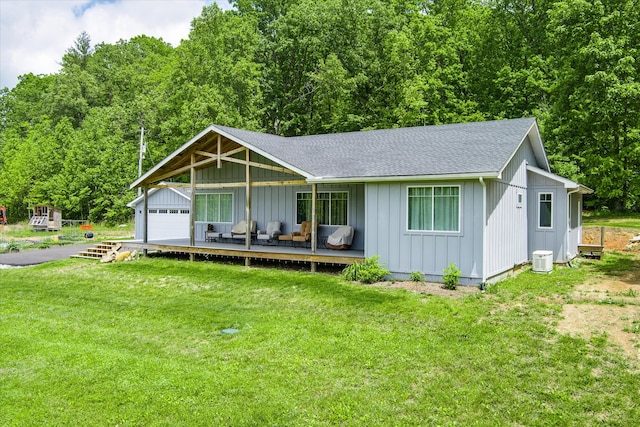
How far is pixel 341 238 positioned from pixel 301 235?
5.25 feet

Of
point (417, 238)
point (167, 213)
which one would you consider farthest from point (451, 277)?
point (167, 213)

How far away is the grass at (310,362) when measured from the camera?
15.7ft

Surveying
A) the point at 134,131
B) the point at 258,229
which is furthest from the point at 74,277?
the point at 134,131

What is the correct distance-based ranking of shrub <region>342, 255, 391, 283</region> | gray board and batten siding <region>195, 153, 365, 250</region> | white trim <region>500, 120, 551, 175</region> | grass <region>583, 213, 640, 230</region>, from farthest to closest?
grass <region>583, 213, 640, 230</region>, gray board and batten siding <region>195, 153, 365, 250</region>, white trim <region>500, 120, 551, 175</region>, shrub <region>342, 255, 391, 283</region>

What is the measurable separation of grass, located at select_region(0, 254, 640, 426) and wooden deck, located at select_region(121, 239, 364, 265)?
1.84m

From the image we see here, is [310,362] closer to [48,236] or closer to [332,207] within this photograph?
[332,207]

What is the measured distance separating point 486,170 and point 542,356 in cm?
448

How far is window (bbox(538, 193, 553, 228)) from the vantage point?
1342 cm

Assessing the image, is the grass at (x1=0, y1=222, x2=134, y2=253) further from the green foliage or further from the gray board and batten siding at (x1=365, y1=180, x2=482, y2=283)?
the green foliage

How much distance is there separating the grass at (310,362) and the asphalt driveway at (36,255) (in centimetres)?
775

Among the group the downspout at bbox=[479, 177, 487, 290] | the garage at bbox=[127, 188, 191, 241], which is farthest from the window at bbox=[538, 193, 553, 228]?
the garage at bbox=[127, 188, 191, 241]

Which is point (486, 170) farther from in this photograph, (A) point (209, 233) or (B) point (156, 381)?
(A) point (209, 233)

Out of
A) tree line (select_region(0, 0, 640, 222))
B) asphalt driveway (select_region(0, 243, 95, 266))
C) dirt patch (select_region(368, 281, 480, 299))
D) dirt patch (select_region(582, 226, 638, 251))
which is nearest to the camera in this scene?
dirt patch (select_region(368, 281, 480, 299))

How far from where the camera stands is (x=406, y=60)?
26.5 meters
